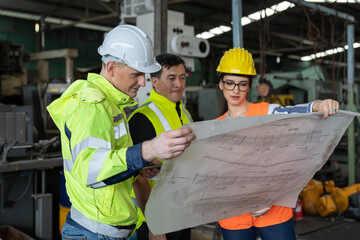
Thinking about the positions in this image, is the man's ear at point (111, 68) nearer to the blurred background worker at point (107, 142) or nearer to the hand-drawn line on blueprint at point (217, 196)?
the blurred background worker at point (107, 142)

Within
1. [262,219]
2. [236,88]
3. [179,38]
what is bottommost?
[262,219]

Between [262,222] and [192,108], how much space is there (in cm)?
448

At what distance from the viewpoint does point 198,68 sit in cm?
1240

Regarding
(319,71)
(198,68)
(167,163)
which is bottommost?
(167,163)

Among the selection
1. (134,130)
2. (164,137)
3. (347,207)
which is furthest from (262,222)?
(347,207)

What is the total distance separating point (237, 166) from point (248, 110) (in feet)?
1.69

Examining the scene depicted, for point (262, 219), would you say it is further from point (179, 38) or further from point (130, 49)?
point (179, 38)

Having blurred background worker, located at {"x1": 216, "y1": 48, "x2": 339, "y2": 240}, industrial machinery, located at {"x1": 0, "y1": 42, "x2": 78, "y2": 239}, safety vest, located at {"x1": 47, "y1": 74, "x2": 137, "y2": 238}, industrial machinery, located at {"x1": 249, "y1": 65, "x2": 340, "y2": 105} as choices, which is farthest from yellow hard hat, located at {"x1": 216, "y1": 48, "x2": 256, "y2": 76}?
industrial machinery, located at {"x1": 249, "y1": 65, "x2": 340, "y2": 105}

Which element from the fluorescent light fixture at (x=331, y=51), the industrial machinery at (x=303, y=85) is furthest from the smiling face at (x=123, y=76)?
the industrial machinery at (x=303, y=85)

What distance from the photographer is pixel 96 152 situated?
93 cm

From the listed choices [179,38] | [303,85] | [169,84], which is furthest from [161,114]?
[303,85]

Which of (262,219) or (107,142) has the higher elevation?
(107,142)

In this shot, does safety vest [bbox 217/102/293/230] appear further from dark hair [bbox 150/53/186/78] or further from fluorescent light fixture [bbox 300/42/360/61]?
fluorescent light fixture [bbox 300/42/360/61]

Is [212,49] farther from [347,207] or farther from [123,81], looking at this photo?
[123,81]
